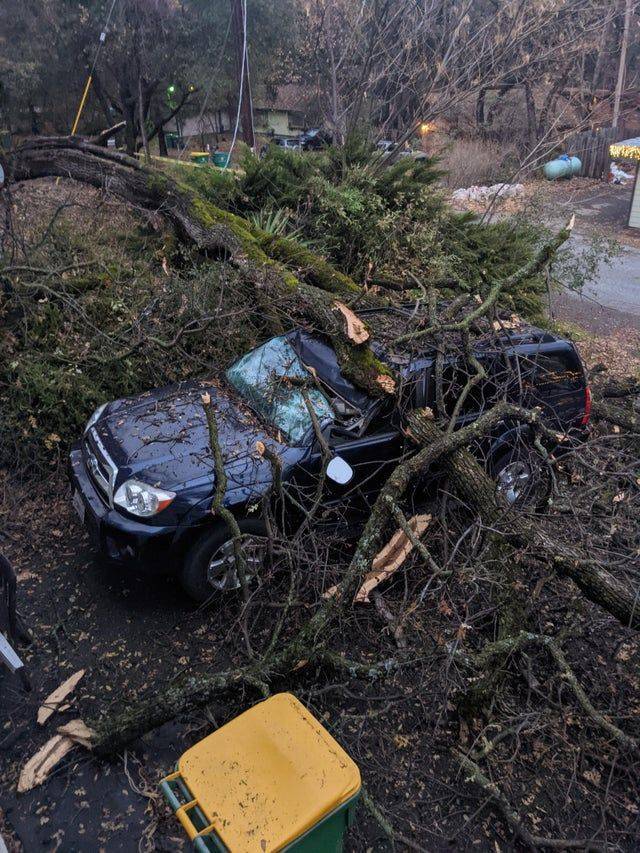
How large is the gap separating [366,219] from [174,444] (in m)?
5.33

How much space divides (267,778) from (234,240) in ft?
19.9

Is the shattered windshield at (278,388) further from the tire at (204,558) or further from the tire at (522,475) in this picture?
the tire at (522,475)

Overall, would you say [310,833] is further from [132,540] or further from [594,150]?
[594,150]

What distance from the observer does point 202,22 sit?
18.4m

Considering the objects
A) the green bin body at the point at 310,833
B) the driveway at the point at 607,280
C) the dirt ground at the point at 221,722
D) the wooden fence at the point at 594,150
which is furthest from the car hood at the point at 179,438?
the wooden fence at the point at 594,150

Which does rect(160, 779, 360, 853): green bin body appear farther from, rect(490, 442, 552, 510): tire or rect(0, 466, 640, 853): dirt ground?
rect(490, 442, 552, 510): tire

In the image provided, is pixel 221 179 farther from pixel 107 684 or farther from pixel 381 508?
pixel 107 684

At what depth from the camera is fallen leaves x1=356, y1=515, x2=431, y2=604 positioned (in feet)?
13.7

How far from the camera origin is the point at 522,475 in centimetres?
493

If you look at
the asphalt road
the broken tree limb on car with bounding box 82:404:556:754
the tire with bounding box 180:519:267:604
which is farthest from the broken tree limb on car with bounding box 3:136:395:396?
the asphalt road

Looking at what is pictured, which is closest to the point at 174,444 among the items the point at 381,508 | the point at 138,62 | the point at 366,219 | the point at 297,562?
the point at 297,562

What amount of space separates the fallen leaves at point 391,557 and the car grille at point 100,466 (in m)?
1.78

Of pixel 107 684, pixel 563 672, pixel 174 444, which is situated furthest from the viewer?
pixel 174 444

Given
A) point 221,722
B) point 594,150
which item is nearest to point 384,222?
point 221,722
